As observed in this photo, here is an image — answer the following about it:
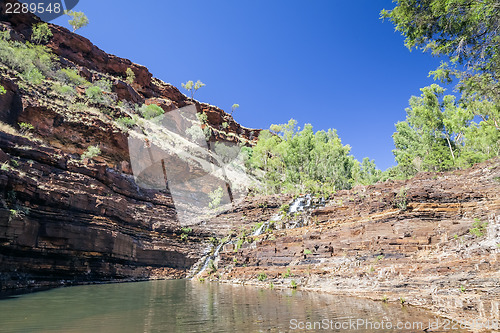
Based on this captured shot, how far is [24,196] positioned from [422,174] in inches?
1325

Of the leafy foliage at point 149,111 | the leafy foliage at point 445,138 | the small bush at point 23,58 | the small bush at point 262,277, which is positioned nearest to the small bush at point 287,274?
the small bush at point 262,277

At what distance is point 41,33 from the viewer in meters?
49.0

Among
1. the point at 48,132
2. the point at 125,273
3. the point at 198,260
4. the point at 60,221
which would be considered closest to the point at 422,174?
the point at 198,260

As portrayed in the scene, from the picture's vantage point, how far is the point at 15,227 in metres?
16.1

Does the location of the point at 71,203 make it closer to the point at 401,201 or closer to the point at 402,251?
the point at 402,251

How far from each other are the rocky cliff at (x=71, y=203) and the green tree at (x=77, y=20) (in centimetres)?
1993

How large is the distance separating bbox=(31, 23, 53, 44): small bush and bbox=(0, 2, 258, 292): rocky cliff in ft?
16.5

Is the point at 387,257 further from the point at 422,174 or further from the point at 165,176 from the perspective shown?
the point at 165,176

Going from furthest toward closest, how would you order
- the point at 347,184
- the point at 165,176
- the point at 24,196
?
the point at 347,184 → the point at 165,176 → the point at 24,196

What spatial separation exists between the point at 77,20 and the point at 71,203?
196 ft

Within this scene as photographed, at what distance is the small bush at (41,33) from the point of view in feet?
157

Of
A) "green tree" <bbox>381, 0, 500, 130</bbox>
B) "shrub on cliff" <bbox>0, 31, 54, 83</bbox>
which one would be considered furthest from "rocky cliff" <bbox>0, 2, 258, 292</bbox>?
"green tree" <bbox>381, 0, 500, 130</bbox>

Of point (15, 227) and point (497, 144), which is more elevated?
point (497, 144)

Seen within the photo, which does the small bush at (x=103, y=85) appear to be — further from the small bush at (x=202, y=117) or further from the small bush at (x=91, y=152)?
the small bush at (x=202, y=117)
